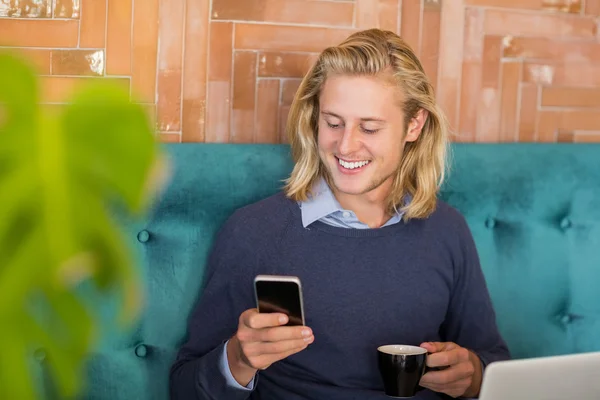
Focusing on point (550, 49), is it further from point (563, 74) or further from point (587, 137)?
point (587, 137)

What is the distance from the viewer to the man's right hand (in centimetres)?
112

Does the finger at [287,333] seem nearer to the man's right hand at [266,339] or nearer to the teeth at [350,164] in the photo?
the man's right hand at [266,339]

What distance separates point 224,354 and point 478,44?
99cm

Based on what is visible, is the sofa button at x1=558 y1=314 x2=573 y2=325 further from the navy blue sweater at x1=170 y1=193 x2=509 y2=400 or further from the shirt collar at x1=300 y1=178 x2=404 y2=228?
the shirt collar at x1=300 y1=178 x2=404 y2=228

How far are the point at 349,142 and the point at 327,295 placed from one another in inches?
10.8

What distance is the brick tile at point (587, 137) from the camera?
2.00 m

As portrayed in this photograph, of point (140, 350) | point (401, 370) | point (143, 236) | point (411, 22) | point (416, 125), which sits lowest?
point (140, 350)

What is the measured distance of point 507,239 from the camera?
1736 millimetres

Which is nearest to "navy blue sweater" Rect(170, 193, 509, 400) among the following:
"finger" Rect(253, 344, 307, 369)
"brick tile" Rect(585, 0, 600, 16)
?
"finger" Rect(253, 344, 307, 369)

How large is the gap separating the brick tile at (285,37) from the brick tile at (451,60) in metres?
0.23

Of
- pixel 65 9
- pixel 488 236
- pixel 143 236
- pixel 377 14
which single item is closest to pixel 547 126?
pixel 488 236

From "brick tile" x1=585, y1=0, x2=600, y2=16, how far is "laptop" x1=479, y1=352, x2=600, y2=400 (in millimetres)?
1346

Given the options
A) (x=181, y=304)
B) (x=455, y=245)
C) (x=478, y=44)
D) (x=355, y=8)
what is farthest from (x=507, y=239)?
(x=181, y=304)

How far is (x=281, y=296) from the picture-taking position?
3.59 ft
